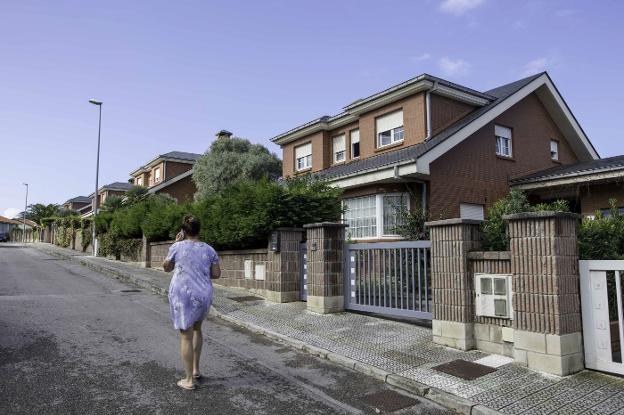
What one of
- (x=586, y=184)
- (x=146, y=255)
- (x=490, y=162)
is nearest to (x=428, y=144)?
(x=490, y=162)

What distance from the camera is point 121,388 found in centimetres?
456

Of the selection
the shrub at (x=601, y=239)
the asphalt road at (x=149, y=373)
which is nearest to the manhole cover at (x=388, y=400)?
the asphalt road at (x=149, y=373)

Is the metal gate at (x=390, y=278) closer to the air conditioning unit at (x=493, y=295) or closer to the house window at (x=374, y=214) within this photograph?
the air conditioning unit at (x=493, y=295)

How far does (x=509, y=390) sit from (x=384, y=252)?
351cm

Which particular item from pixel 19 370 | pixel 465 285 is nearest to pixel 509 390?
pixel 465 285

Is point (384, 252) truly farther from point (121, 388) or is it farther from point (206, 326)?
point (121, 388)

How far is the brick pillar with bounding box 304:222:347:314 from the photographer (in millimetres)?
8758

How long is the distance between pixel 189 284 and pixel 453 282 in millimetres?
3559

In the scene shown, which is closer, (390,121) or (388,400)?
(388,400)

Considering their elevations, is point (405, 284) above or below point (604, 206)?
below

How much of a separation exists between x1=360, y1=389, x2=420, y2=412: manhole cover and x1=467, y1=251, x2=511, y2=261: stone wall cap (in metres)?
2.24

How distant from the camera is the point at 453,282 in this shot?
620cm

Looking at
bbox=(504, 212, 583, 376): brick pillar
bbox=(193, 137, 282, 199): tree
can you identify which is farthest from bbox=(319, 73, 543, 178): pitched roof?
bbox=(193, 137, 282, 199): tree

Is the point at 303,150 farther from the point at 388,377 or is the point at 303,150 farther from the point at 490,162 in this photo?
the point at 388,377
